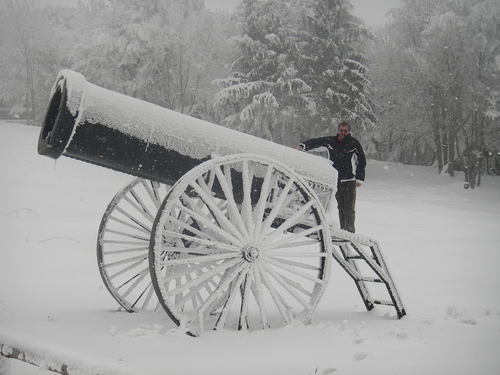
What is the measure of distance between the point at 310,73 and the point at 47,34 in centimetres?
1850

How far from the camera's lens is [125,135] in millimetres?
3184

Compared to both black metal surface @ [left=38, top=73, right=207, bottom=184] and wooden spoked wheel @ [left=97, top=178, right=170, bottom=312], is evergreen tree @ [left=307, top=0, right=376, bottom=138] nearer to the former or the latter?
wooden spoked wheel @ [left=97, top=178, right=170, bottom=312]

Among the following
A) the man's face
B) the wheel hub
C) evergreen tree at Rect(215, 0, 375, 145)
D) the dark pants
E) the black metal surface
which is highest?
evergreen tree at Rect(215, 0, 375, 145)

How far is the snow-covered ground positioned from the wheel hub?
59 cm

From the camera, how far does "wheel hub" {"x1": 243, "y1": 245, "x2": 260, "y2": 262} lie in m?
3.28

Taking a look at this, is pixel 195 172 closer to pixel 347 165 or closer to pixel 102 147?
pixel 102 147

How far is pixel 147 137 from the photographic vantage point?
10.6 ft

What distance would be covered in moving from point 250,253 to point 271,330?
66 centimetres

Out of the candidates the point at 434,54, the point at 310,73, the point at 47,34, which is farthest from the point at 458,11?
the point at 47,34

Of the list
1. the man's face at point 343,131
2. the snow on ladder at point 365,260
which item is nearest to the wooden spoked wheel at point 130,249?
the snow on ladder at point 365,260

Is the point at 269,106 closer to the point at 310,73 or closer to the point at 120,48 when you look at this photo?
the point at 310,73

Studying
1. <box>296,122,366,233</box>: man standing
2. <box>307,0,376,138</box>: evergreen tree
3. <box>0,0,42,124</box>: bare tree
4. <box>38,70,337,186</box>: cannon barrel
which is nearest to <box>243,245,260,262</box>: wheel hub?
<box>38,70,337,186</box>: cannon barrel

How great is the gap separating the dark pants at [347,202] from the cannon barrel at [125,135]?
233 centimetres

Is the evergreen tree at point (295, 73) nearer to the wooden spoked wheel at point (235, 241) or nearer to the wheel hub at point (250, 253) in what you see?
the wooden spoked wheel at point (235, 241)
